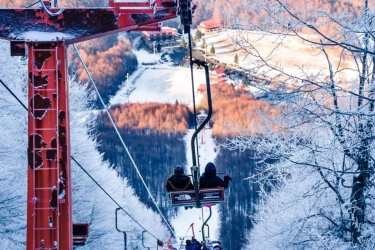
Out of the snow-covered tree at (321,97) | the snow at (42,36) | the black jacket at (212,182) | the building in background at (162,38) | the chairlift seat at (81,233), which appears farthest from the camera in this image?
the building in background at (162,38)

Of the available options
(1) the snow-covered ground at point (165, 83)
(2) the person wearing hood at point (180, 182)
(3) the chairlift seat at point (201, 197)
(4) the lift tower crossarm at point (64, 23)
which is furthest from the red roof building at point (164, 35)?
(4) the lift tower crossarm at point (64, 23)

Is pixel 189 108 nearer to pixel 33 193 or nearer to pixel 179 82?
pixel 179 82

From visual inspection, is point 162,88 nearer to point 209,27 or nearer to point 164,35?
point 164,35

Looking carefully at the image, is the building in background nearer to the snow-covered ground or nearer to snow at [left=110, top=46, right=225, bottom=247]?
the snow-covered ground

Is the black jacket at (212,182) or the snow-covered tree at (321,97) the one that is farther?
the black jacket at (212,182)

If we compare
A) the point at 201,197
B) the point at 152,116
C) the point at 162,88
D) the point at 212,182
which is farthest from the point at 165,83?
the point at 201,197

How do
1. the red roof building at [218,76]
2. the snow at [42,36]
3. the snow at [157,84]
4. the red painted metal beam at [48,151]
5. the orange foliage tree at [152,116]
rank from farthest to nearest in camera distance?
the snow at [157,84] → the red roof building at [218,76] → the orange foliage tree at [152,116] → the snow at [42,36] → the red painted metal beam at [48,151]

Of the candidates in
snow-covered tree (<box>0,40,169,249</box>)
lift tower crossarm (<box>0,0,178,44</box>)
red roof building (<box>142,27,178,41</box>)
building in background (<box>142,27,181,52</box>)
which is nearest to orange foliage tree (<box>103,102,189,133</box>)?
red roof building (<box>142,27,178,41</box>)

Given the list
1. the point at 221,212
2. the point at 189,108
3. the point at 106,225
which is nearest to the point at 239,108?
the point at 189,108

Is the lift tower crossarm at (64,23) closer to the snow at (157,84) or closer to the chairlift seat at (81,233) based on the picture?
the chairlift seat at (81,233)
